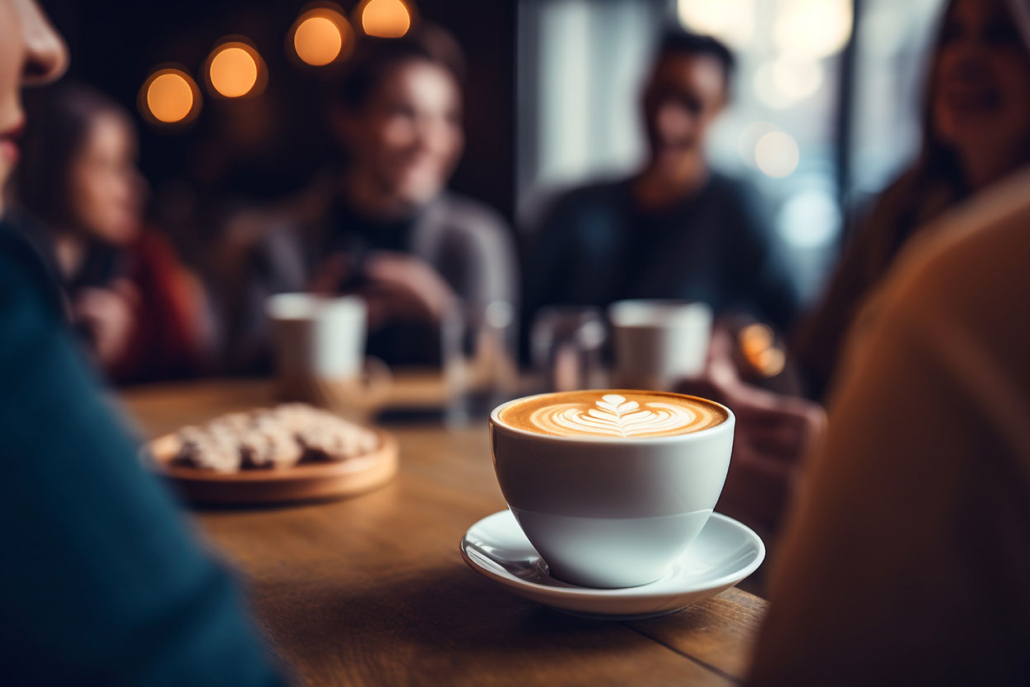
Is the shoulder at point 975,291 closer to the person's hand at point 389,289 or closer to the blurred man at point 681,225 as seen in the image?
the person's hand at point 389,289

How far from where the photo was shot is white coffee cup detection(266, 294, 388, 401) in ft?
3.79

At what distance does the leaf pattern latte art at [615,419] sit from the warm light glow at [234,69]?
5293 mm

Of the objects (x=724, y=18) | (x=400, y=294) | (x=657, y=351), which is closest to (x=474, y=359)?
(x=657, y=351)

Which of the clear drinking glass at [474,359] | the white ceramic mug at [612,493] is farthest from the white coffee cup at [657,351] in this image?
the white ceramic mug at [612,493]

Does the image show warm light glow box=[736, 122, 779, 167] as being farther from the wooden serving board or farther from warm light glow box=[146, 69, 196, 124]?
warm light glow box=[146, 69, 196, 124]

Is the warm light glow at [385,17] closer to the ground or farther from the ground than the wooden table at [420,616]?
farther from the ground

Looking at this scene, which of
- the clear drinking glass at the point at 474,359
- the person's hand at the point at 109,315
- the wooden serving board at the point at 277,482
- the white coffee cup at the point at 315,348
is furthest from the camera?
the person's hand at the point at 109,315

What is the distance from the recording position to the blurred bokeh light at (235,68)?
512cm

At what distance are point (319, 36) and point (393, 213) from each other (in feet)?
6.48

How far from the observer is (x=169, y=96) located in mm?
5375

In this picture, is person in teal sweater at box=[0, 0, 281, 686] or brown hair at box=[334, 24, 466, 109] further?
brown hair at box=[334, 24, 466, 109]

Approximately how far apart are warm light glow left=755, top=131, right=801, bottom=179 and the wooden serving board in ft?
9.95

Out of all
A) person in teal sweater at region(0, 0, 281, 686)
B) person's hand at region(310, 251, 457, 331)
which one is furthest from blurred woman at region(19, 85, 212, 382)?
person in teal sweater at region(0, 0, 281, 686)

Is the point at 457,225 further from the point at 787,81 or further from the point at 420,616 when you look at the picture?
the point at 420,616
